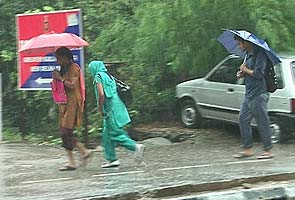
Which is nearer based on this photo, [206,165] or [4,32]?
[206,165]

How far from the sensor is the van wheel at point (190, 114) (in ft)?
45.1

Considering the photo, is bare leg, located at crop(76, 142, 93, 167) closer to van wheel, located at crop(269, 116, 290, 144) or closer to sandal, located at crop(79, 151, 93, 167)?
sandal, located at crop(79, 151, 93, 167)

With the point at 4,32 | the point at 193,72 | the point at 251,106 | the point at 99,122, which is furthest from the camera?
the point at 4,32

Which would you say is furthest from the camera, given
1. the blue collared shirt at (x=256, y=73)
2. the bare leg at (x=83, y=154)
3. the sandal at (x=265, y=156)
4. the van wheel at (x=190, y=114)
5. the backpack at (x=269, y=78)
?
the van wheel at (x=190, y=114)

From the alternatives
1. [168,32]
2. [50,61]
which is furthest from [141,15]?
[50,61]

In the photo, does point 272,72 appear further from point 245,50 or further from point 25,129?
point 25,129

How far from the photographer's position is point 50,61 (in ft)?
40.0

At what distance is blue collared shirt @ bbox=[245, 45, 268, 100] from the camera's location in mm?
9750

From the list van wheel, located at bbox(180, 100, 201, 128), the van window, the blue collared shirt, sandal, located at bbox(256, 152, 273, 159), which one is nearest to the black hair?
the blue collared shirt

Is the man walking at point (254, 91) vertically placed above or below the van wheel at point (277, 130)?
above

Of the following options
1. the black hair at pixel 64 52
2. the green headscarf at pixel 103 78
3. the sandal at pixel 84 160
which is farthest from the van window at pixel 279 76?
the black hair at pixel 64 52

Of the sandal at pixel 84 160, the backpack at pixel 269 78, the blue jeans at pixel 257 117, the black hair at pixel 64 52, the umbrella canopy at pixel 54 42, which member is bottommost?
the sandal at pixel 84 160

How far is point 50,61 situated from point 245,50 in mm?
3881

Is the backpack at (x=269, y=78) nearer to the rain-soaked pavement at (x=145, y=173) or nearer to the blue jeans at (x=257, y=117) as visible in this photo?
the blue jeans at (x=257, y=117)
